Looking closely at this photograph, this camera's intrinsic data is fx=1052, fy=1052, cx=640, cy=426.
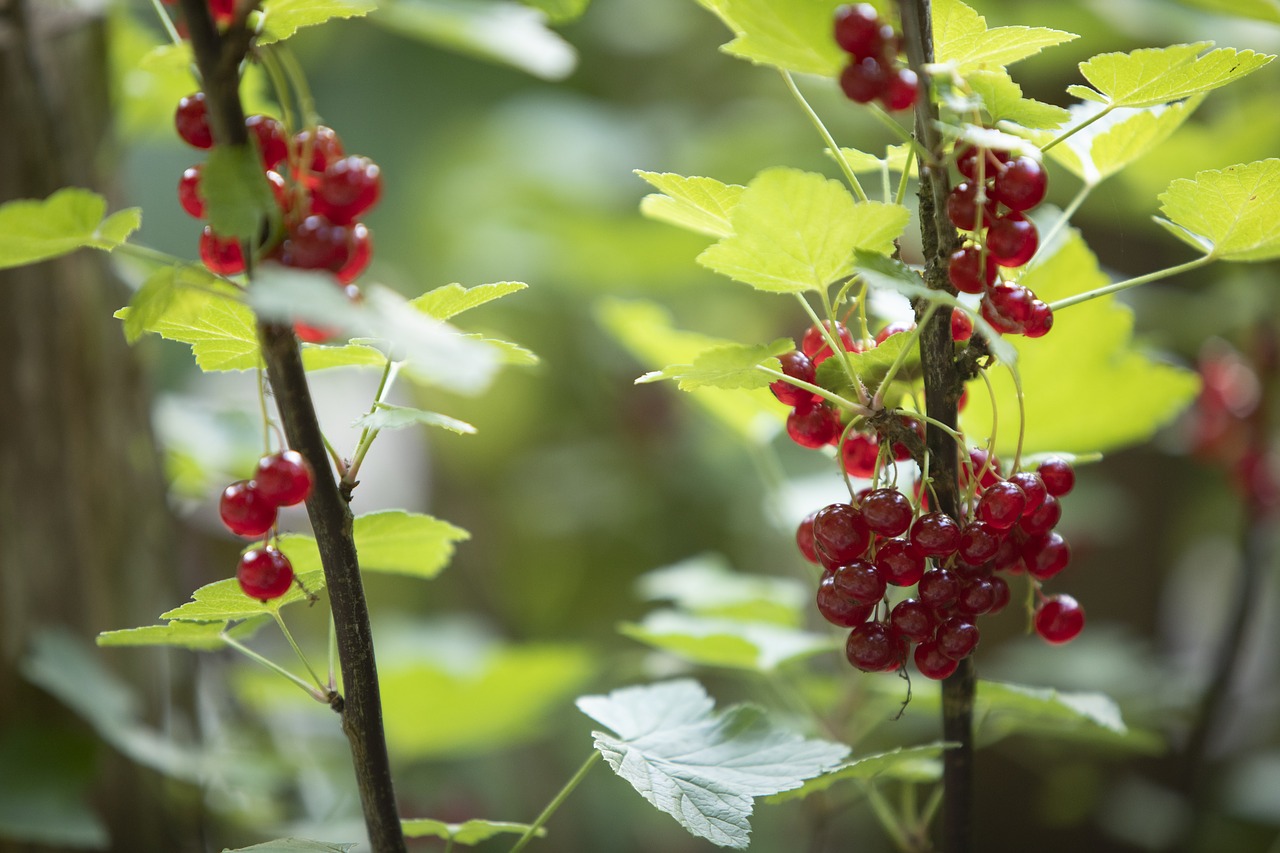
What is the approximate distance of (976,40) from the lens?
519 mm

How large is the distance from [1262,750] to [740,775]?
128 centimetres

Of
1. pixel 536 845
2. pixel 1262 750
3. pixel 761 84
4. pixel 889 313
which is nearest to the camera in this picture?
pixel 889 313

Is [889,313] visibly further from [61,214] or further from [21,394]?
[21,394]

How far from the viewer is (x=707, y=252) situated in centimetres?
50

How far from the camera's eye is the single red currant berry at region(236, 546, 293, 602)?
517 millimetres

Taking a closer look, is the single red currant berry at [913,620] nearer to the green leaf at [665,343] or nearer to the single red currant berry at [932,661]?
the single red currant berry at [932,661]

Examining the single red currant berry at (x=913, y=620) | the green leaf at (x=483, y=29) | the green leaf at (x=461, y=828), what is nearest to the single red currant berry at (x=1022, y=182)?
the single red currant berry at (x=913, y=620)

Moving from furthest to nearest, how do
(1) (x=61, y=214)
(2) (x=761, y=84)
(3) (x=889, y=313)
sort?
(2) (x=761, y=84), (3) (x=889, y=313), (1) (x=61, y=214)

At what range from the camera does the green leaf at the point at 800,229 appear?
1.58ft

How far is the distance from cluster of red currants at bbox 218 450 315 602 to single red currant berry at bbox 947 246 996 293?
0.32 m

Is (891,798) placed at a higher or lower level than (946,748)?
lower

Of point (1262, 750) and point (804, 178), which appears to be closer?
point (804, 178)

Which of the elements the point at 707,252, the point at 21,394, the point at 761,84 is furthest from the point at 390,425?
the point at 761,84

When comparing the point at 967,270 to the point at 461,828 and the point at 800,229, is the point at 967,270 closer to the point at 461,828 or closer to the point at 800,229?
the point at 800,229
